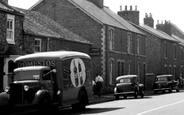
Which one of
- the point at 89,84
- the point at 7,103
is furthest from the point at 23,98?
the point at 89,84

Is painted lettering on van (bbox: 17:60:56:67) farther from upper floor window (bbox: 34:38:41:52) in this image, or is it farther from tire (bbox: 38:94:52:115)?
upper floor window (bbox: 34:38:41:52)

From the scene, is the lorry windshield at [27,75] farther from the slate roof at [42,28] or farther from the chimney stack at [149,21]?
the chimney stack at [149,21]

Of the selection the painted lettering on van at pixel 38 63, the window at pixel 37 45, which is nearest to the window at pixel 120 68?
the window at pixel 37 45

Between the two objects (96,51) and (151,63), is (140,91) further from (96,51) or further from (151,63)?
(151,63)

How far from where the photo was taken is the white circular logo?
17422mm

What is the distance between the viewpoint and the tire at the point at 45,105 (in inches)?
587

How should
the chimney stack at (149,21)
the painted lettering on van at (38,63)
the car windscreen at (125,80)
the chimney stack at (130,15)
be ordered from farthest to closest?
the chimney stack at (149,21), the chimney stack at (130,15), the car windscreen at (125,80), the painted lettering on van at (38,63)

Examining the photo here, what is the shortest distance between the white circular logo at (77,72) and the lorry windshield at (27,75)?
6.78ft

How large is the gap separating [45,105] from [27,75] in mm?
1572

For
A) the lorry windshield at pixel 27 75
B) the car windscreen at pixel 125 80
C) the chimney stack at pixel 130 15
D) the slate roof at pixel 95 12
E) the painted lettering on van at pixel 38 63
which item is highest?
the chimney stack at pixel 130 15

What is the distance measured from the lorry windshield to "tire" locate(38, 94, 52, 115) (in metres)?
0.98

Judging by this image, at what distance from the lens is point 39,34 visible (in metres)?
27.7

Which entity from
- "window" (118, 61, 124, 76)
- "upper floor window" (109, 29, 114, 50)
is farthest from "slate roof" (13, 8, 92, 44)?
"window" (118, 61, 124, 76)

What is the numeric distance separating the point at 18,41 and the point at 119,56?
1820 cm
